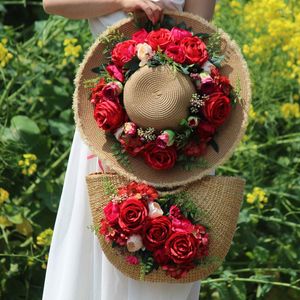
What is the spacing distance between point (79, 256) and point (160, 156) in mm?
405

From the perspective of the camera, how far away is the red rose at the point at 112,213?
7.52 feet

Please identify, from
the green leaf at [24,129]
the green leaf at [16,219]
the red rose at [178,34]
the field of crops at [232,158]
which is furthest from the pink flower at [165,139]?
the green leaf at [24,129]

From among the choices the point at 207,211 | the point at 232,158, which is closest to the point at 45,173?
the point at 232,158

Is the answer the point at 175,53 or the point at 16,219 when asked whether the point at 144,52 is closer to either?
the point at 175,53

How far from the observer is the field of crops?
3260 mm

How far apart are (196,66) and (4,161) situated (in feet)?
3.47

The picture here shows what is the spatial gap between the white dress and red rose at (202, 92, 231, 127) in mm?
286

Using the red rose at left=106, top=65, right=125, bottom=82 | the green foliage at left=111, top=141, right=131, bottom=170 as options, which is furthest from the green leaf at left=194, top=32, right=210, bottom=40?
the green foliage at left=111, top=141, right=131, bottom=170

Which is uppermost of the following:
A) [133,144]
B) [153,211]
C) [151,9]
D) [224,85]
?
[151,9]

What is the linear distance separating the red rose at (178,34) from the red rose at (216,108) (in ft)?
0.49

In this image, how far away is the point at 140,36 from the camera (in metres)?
2.34

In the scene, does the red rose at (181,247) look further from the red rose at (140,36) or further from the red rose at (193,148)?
the red rose at (140,36)

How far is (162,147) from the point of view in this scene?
7.50 feet

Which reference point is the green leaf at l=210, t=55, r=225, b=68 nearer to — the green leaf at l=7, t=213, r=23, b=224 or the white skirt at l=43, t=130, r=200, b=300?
the white skirt at l=43, t=130, r=200, b=300
